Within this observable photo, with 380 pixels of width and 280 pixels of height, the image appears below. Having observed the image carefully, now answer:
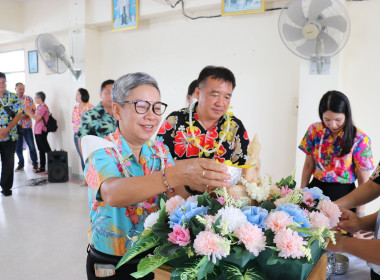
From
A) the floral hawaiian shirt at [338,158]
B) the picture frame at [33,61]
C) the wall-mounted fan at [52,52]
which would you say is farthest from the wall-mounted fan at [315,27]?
the picture frame at [33,61]

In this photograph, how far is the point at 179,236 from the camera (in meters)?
0.71

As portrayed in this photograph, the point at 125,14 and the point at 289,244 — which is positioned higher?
the point at 125,14

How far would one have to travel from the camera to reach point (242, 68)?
4.01m

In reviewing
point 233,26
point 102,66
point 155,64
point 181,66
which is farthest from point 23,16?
point 233,26

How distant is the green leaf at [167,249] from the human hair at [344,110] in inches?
75.1

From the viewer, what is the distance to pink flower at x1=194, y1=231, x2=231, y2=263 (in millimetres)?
663

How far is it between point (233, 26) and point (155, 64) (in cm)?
138

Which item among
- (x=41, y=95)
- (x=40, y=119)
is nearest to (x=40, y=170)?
(x=40, y=119)

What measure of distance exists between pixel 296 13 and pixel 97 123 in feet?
6.88

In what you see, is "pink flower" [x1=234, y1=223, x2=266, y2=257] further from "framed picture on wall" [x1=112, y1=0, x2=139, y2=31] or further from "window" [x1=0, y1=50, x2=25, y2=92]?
"window" [x1=0, y1=50, x2=25, y2=92]

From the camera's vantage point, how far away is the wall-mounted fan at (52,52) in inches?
196

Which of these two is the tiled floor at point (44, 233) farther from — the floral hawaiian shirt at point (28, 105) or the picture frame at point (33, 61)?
the picture frame at point (33, 61)

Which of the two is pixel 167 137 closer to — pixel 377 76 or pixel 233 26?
pixel 377 76

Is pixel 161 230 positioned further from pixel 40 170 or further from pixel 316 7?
pixel 40 170
